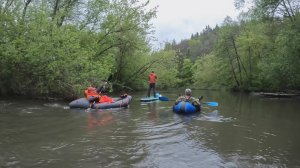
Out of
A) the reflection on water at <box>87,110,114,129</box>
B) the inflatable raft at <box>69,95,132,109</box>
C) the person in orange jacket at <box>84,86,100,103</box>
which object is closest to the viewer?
the reflection on water at <box>87,110,114,129</box>

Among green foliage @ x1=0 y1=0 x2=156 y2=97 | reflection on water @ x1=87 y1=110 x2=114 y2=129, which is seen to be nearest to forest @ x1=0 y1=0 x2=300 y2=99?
green foliage @ x1=0 y1=0 x2=156 y2=97

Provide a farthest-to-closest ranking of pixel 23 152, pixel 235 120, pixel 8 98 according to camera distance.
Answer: pixel 8 98 → pixel 235 120 → pixel 23 152

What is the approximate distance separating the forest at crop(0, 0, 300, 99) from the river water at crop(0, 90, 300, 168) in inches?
175

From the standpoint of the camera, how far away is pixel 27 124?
1046 cm

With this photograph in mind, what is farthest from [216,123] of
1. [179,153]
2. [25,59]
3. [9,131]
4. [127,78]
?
[127,78]

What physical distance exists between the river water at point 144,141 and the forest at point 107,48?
175 inches

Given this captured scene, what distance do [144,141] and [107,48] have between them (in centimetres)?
1863

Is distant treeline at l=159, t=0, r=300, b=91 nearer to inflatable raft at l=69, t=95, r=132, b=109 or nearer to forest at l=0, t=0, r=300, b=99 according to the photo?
forest at l=0, t=0, r=300, b=99

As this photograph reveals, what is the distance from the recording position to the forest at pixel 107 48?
16.9m

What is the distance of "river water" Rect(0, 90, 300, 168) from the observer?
6.57 metres

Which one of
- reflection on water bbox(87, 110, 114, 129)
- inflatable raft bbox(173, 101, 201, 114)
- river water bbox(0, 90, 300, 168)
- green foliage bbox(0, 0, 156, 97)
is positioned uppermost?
green foliage bbox(0, 0, 156, 97)

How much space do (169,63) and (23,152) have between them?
91.2 ft

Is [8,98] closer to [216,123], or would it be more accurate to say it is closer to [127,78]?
[216,123]

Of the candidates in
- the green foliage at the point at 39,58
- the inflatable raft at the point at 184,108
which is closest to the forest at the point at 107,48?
the green foliage at the point at 39,58
